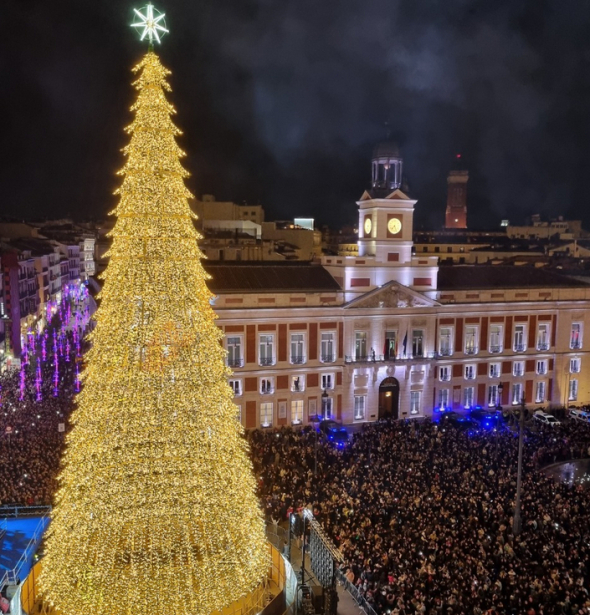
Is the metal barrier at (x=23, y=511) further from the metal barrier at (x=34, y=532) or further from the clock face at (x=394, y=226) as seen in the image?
the clock face at (x=394, y=226)

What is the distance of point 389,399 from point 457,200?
92.2 meters

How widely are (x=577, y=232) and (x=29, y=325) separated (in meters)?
92.4

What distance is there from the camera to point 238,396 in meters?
38.7

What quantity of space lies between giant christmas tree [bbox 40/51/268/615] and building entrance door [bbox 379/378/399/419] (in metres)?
28.8

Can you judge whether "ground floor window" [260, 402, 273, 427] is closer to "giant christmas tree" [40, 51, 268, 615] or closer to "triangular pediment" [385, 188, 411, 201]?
"triangular pediment" [385, 188, 411, 201]

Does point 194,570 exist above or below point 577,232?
below

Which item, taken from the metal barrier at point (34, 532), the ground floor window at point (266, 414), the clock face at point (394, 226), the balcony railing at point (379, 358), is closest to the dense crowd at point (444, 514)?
the ground floor window at point (266, 414)

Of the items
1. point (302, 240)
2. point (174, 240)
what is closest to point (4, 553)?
point (174, 240)

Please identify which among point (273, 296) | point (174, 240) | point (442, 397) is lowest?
point (442, 397)

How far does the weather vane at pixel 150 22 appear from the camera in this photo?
1391cm

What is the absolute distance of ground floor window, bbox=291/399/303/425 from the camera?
1578 inches

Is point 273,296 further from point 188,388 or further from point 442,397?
point 188,388

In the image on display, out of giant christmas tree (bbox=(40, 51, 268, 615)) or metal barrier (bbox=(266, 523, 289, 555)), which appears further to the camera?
metal barrier (bbox=(266, 523, 289, 555))

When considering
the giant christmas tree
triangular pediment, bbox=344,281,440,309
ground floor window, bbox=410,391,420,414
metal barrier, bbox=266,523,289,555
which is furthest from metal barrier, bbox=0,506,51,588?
ground floor window, bbox=410,391,420,414
